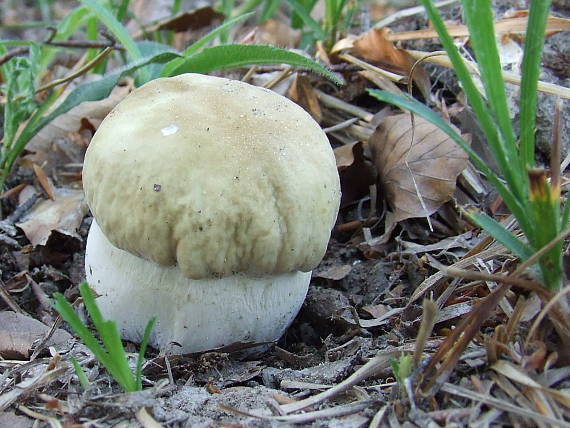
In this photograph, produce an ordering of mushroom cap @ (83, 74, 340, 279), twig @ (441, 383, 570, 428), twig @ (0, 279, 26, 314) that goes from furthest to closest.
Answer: twig @ (0, 279, 26, 314), mushroom cap @ (83, 74, 340, 279), twig @ (441, 383, 570, 428)

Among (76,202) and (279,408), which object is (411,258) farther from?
(76,202)

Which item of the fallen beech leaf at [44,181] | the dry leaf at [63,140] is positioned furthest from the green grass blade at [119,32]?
the fallen beech leaf at [44,181]

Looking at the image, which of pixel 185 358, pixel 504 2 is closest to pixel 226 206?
pixel 185 358

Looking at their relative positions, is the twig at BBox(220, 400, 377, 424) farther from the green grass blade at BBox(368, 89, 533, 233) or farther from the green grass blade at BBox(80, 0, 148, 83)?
the green grass blade at BBox(80, 0, 148, 83)

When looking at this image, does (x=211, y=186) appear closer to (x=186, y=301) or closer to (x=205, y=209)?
(x=205, y=209)

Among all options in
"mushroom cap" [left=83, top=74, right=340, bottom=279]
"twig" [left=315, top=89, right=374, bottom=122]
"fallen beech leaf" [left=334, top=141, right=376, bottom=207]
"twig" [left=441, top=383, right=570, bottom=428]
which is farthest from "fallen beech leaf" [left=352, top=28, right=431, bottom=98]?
"twig" [left=441, top=383, right=570, bottom=428]

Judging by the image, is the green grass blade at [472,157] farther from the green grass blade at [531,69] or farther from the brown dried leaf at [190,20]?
the brown dried leaf at [190,20]
